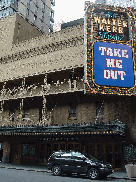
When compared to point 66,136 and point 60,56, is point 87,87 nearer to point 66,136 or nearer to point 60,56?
point 66,136

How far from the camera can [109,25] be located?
2206 cm

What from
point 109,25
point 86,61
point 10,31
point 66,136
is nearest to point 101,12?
point 109,25

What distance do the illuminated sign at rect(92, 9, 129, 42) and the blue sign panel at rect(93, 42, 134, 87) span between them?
115 cm

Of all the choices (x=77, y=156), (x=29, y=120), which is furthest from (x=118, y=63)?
(x=29, y=120)

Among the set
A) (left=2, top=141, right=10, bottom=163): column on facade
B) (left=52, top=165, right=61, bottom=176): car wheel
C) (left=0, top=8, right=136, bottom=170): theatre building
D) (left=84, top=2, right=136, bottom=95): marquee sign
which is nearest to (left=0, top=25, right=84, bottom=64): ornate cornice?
(left=0, top=8, right=136, bottom=170): theatre building

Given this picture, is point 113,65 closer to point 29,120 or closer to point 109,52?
point 109,52

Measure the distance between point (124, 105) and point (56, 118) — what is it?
781 centimetres

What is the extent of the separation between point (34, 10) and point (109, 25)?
129 feet

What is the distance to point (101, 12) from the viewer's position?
2267 cm

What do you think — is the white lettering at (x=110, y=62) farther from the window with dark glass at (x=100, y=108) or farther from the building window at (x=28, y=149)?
the building window at (x=28, y=149)

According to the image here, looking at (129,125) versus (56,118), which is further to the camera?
(56,118)

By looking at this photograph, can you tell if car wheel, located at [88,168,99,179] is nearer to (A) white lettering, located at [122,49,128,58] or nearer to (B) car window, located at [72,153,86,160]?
(B) car window, located at [72,153,86,160]

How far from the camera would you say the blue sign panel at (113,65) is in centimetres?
1980

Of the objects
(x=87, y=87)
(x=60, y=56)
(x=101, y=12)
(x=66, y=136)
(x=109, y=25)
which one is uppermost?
(x=101, y=12)
